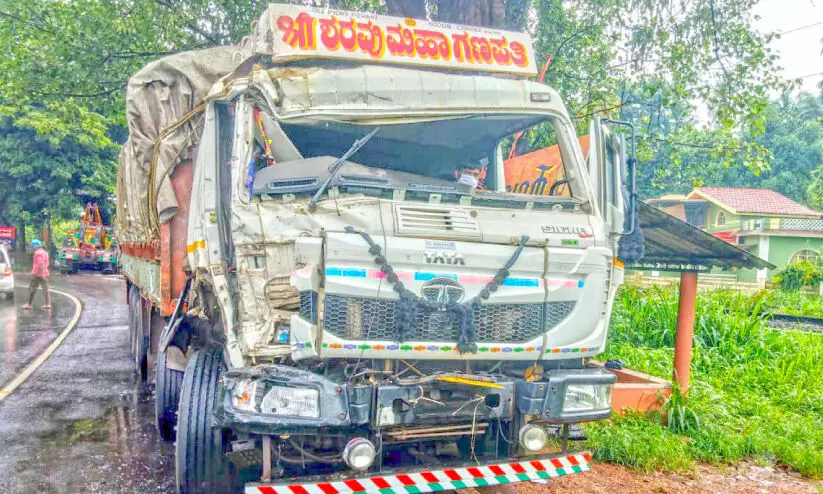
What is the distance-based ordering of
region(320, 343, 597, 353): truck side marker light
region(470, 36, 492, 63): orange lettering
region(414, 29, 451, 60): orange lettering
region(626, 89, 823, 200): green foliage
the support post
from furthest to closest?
region(626, 89, 823, 200): green foliage → the support post → region(470, 36, 492, 63): orange lettering → region(414, 29, 451, 60): orange lettering → region(320, 343, 597, 353): truck side marker light

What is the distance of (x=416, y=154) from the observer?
15.5ft

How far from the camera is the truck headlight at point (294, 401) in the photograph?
3361 millimetres

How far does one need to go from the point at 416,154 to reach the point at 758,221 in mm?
31578

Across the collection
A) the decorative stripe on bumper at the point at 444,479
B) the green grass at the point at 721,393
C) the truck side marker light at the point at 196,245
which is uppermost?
the truck side marker light at the point at 196,245

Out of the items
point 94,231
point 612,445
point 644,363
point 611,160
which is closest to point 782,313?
point 644,363

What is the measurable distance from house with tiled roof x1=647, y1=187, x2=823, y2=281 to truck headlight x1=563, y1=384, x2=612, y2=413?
87.3 feet

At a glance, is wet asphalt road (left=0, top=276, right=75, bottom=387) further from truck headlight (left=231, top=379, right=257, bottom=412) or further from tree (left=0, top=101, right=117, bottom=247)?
tree (left=0, top=101, right=117, bottom=247)

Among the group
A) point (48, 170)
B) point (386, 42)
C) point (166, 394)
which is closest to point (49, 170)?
point (48, 170)

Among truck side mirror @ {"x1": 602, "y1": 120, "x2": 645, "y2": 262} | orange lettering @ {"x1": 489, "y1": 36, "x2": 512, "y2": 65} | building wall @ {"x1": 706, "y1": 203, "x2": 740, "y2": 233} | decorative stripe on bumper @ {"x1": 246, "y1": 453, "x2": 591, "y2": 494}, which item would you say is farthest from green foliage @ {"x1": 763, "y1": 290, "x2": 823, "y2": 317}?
decorative stripe on bumper @ {"x1": 246, "y1": 453, "x2": 591, "y2": 494}

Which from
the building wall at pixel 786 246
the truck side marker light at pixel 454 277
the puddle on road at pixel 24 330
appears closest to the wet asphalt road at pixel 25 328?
the puddle on road at pixel 24 330

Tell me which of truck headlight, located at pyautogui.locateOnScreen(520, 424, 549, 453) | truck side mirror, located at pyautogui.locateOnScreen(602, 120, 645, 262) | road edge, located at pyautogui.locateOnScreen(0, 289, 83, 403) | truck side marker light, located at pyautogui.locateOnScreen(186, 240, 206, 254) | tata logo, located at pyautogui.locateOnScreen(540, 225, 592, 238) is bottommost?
road edge, located at pyautogui.locateOnScreen(0, 289, 83, 403)

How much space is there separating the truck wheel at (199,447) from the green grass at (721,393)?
3.03 meters

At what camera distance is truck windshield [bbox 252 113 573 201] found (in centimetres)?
391

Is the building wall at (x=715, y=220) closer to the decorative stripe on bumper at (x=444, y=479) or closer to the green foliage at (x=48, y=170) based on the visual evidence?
the green foliage at (x=48, y=170)
